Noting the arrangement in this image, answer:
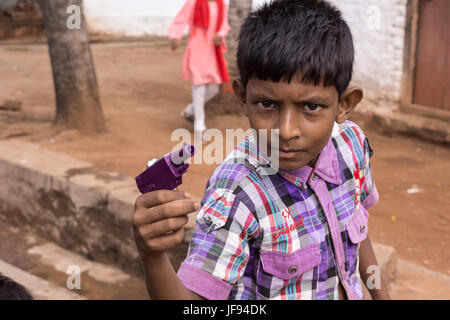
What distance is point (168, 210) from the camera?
1.15 m

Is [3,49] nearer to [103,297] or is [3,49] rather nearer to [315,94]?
[103,297]

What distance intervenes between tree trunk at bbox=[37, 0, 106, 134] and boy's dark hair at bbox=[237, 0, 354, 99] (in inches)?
184

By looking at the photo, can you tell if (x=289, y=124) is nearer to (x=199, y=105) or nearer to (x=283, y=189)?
(x=283, y=189)

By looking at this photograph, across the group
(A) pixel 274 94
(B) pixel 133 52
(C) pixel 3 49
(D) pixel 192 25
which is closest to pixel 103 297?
(A) pixel 274 94

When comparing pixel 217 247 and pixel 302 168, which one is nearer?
pixel 217 247

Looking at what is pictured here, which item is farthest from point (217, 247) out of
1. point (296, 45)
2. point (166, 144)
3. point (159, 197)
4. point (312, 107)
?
point (166, 144)

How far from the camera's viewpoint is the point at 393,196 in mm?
4867

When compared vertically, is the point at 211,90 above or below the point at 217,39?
below

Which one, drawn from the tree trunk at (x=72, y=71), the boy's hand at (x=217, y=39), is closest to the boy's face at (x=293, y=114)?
the boy's hand at (x=217, y=39)

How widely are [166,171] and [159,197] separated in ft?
0.19

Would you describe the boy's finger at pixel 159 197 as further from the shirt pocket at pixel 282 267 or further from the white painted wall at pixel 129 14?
the white painted wall at pixel 129 14

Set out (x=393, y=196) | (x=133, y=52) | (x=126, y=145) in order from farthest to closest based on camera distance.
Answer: (x=133, y=52), (x=126, y=145), (x=393, y=196)

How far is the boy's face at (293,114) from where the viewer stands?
141 cm

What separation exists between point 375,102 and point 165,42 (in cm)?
725
